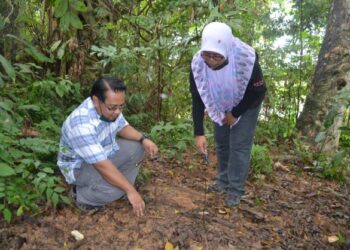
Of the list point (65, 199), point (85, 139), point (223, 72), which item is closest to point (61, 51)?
point (85, 139)

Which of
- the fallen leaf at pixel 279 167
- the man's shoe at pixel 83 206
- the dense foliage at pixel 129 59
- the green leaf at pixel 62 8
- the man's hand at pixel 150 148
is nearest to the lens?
the green leaf at pixel 62 8

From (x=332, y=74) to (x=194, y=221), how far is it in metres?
3.67

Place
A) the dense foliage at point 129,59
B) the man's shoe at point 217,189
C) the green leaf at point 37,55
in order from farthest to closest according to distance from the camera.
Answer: the dense foliage at point 129,59
the man's shoe at point 217,189
the green leaf at point 37,55

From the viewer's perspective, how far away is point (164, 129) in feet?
14.1

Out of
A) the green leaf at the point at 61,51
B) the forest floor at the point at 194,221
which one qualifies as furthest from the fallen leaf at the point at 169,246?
the green leaf at the point at 61,51

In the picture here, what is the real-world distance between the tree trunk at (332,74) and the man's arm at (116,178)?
3430 millimetres

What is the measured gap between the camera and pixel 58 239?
9.23ft

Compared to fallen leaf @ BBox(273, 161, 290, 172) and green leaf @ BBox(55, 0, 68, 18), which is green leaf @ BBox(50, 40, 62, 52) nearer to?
green leaf @ BBox(55, 0, 68, 18)

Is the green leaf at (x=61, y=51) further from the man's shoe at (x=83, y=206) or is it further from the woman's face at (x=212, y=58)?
the woman's face at (x=212, y=58)

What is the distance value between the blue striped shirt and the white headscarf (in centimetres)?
83

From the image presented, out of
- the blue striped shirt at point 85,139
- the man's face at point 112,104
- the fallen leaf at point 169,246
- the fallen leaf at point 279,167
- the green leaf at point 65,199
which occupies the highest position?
the man's face at point 112,104

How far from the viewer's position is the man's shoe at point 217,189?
3.82 metres

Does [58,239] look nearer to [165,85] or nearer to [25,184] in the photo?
[25,184]

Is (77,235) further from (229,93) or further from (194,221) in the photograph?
(229,93)
